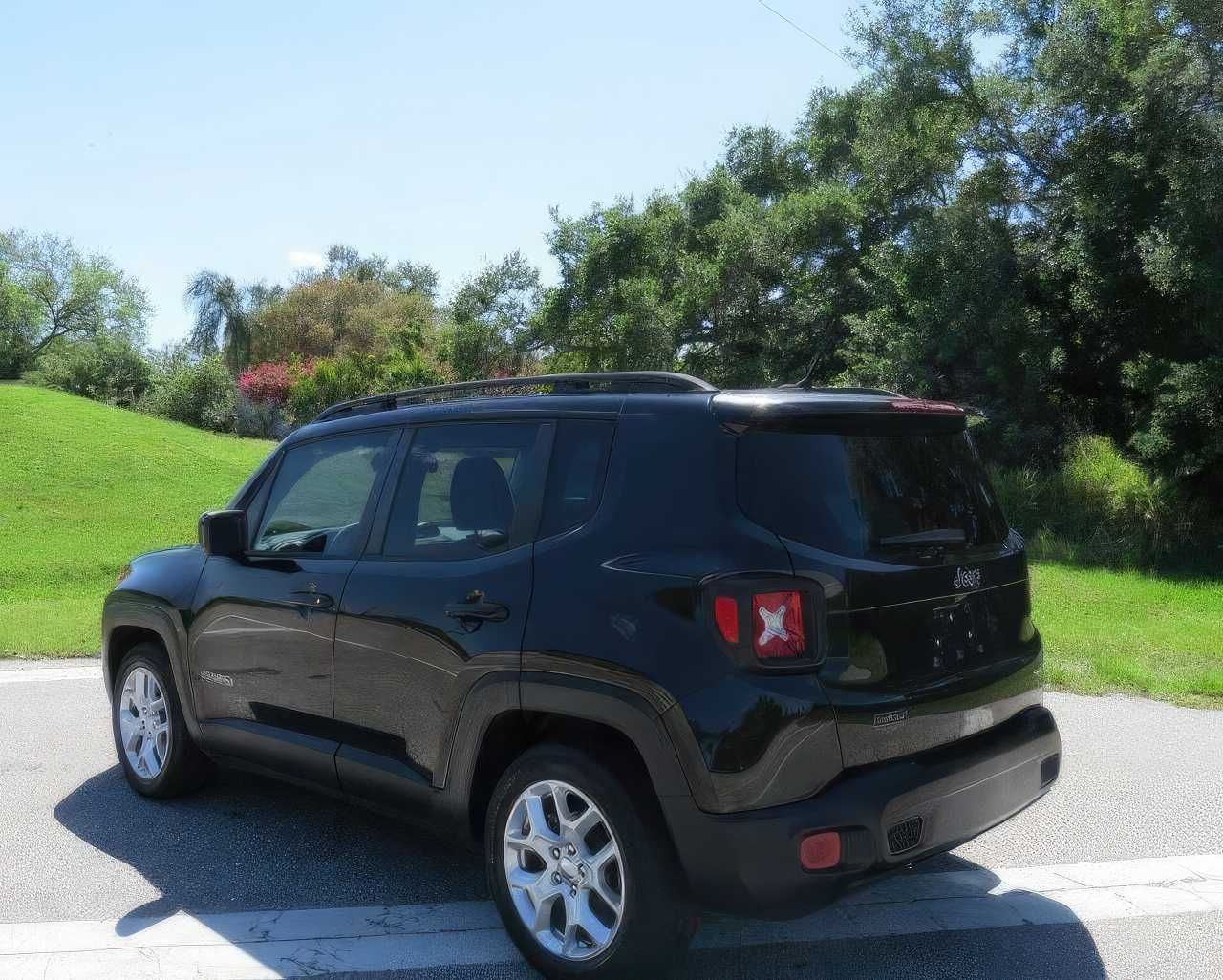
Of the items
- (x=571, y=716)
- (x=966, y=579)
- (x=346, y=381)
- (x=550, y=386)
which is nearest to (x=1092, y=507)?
(x=966, y=579)

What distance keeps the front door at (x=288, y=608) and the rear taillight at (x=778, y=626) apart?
1828mm

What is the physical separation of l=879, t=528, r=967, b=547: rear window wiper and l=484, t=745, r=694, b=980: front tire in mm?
1091

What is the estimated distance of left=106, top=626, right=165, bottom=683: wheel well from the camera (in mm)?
5539

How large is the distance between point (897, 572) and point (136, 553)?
14.2 meters

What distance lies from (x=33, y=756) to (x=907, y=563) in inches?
202

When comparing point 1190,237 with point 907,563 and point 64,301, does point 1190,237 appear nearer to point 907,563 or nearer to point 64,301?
point 907,563

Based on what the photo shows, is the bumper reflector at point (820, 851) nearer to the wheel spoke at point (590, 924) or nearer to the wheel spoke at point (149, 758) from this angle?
the wheel spoke at point (590, 924)

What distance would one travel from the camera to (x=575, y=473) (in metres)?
3.69

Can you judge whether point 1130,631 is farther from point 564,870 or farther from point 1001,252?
point 1001,252

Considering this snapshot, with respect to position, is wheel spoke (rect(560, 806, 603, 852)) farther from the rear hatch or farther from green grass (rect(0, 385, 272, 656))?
green grass (rect(0, 385, 272, 656))

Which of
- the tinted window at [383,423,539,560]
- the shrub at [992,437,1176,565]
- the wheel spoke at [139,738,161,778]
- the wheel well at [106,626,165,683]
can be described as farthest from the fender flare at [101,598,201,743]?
the shrub at [992,437,1176,565]

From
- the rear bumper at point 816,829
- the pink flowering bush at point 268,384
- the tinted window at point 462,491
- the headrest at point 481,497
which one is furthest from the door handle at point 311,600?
the pink flowering bush at point 268,384

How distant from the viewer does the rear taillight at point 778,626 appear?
10.2ft

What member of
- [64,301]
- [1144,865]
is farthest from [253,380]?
[1144,865]
